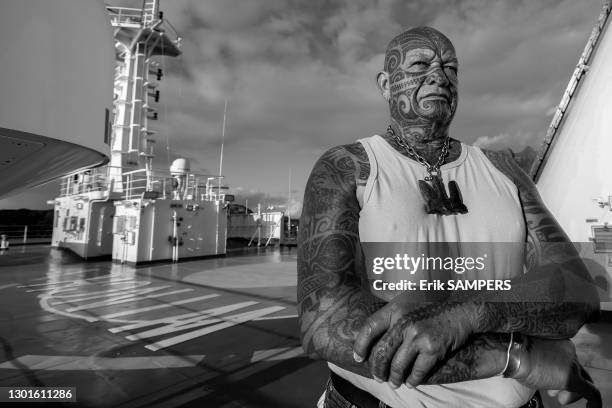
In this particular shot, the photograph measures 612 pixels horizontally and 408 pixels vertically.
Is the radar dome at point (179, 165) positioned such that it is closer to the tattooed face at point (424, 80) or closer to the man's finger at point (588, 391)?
the tattooed face at point (424, 80)

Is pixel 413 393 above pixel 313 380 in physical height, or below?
above

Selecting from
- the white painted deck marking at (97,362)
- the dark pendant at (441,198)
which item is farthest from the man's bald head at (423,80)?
the white painted deck marking at (97,362)

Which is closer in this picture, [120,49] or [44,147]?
[44,147]

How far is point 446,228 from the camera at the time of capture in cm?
116

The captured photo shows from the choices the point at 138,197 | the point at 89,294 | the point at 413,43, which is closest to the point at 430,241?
the point at 413,43

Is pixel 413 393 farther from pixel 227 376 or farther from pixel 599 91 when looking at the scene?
pixel 599 91

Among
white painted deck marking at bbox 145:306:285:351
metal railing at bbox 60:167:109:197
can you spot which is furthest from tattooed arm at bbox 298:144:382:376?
metal railing at bbox 60:167:109:197

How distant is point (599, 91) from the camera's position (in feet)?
15.7

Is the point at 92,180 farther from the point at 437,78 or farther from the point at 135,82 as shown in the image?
the point at 437,78

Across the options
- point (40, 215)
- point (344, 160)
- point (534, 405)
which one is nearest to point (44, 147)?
point (344, 160)

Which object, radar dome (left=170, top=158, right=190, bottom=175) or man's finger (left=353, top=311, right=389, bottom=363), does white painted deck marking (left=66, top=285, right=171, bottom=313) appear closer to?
man's finger (left=353, top=311, right=389, bottom=363)

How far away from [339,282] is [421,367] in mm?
304

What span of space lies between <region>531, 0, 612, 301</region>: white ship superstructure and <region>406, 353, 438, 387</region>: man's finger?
547 centimetres

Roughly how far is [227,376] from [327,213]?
11.3ft
